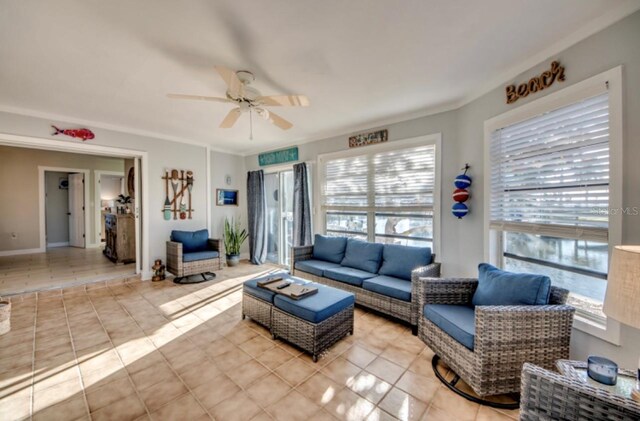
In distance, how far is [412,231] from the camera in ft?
12.2

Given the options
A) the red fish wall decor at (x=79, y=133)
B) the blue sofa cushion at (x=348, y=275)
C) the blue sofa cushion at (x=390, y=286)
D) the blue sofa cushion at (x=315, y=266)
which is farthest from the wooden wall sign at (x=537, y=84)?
the red fish wall decor at (x=79, y=133)

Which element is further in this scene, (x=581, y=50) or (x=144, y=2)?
(x=581, y=50)

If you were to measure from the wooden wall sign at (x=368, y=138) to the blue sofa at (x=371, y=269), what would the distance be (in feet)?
5.13

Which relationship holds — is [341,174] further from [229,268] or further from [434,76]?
[229,268]

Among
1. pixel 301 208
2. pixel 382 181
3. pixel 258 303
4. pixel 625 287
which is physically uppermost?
pixel 382 181

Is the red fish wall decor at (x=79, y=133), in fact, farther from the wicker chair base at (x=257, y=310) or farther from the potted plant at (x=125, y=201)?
the wicker chair base at (x=257, y=310)

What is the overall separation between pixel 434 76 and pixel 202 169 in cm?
460

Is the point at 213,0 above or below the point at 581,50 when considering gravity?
above

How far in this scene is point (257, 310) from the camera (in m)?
2.79

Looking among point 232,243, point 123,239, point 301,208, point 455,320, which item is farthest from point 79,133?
point 455,320

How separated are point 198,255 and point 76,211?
18.3 feet

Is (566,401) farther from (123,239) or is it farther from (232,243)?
(123,239)

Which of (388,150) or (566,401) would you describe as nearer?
(566,401)

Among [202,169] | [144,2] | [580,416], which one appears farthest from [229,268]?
[580,416]
